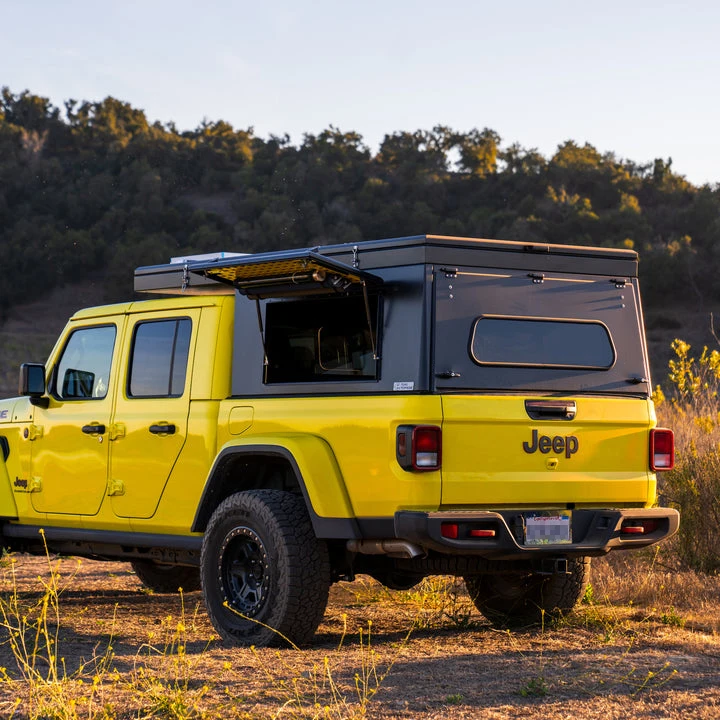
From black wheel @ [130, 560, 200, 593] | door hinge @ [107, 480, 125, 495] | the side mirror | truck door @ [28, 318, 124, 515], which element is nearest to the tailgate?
door hinge @ [107, 480, 125, 495]

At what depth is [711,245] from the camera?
37.2 meters

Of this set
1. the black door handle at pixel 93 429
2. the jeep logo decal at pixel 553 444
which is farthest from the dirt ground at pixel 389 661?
the black door handle at pixel 93 429

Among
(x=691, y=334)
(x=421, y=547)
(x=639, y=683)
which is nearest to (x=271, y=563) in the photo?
(x=421, y=547)

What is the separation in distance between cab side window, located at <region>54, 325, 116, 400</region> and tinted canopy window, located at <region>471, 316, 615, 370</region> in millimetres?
2739

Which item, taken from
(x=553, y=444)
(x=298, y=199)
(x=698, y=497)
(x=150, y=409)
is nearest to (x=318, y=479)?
(x=553, y=444)

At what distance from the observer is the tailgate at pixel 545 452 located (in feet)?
20.2

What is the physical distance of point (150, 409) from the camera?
7.52m

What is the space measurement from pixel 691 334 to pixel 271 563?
2840cm

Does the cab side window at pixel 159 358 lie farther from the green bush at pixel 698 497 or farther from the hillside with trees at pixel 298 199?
the hillside with trees at pixel 298 199

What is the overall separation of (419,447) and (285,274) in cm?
128

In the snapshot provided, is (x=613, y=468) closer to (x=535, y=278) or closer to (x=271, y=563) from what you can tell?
(x=535, y=278)

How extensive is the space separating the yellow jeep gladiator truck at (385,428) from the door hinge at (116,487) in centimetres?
1

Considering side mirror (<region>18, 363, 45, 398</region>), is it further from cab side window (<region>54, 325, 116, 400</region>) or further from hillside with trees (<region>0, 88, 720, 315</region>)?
hillside with trees (<region>0, 88, 720, 315</region>)

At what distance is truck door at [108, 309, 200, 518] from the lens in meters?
7.35
